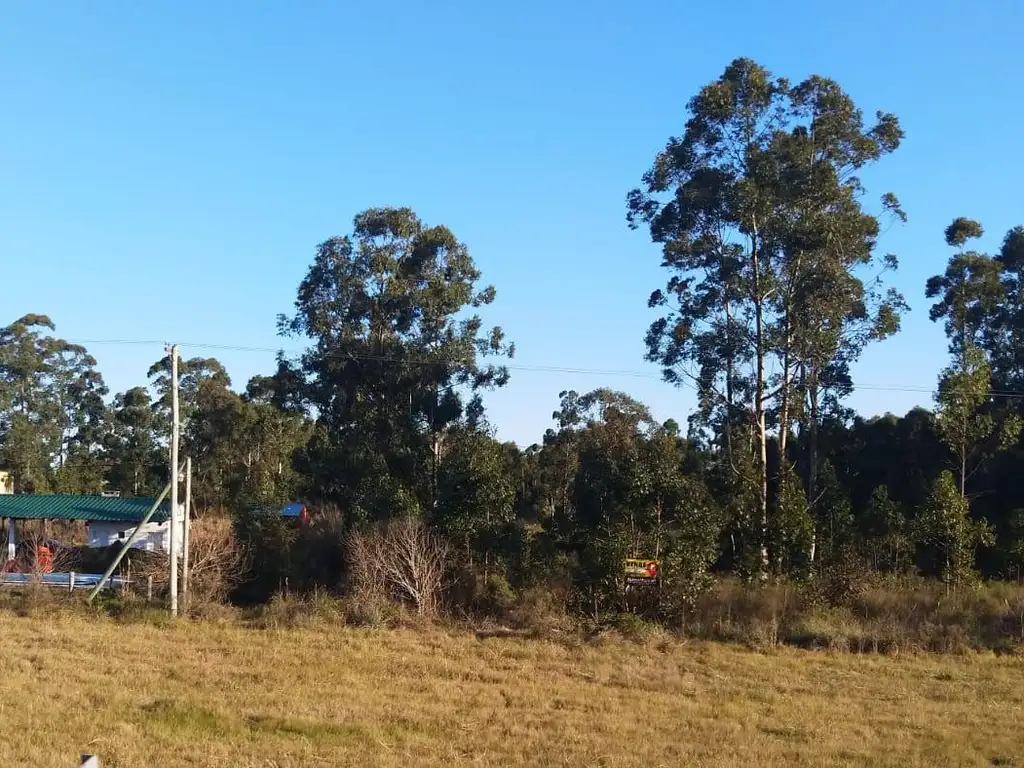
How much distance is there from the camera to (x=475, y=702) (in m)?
16.0

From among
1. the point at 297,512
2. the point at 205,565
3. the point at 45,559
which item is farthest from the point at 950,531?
the point at 45,559

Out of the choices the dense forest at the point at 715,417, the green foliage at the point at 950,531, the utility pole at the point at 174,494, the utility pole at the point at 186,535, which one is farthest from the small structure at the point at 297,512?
the green foliage at the point at 950,531

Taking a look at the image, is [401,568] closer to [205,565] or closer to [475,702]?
[205,565]

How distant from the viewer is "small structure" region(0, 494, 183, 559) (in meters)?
42.2

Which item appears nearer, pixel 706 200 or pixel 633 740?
pixel 633 740

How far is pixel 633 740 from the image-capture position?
531 inches

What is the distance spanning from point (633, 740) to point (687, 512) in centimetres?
1381

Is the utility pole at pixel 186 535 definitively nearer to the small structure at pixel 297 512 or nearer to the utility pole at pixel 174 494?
the utility pole at pixel 174 494

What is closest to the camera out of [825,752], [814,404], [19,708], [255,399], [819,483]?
[825,752]

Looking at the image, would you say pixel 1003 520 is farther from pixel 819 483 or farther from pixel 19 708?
pixel 19 708

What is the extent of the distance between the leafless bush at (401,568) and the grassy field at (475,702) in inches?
134

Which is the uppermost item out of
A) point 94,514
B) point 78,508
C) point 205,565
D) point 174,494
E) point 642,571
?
point 174,494

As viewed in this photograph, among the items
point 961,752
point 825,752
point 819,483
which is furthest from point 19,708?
point 819,483

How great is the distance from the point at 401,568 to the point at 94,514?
20.4 metres
